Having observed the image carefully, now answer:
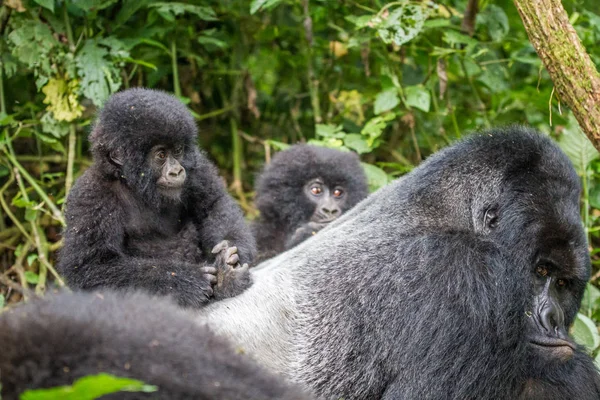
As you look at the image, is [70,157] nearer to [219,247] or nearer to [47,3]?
[47,3]

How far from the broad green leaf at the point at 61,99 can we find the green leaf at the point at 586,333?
271 centimetres

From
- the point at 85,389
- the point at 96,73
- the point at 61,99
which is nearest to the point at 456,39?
the point at 96,73

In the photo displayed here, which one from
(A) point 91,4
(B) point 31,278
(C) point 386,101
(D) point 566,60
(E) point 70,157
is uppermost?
(D) point 566,60

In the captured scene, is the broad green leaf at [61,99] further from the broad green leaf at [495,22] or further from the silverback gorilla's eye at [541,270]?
the silverback gorilla's eye at [541,270]

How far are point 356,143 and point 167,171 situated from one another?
1.85 meters

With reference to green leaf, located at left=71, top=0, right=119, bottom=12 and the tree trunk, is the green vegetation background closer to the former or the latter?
green leaf, located at left=71, top=0, right=119, bottom=12

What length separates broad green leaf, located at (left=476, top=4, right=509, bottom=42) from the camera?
198 inches

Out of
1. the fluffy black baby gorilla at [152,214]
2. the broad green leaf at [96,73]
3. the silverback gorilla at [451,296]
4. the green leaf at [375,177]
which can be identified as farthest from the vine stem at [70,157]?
the silverback gorilla at [451,296]

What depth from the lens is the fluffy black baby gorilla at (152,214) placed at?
2891 mm

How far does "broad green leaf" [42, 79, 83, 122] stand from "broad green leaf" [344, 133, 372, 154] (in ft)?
5.03

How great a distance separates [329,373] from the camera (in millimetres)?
2699

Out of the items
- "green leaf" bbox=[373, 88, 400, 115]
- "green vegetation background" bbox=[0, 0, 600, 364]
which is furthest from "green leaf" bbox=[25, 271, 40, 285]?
"green leaf" bbox=[373, 88, 400, 115]

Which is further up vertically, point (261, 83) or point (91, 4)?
point (91, 4)

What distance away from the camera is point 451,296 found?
2.58 metres
